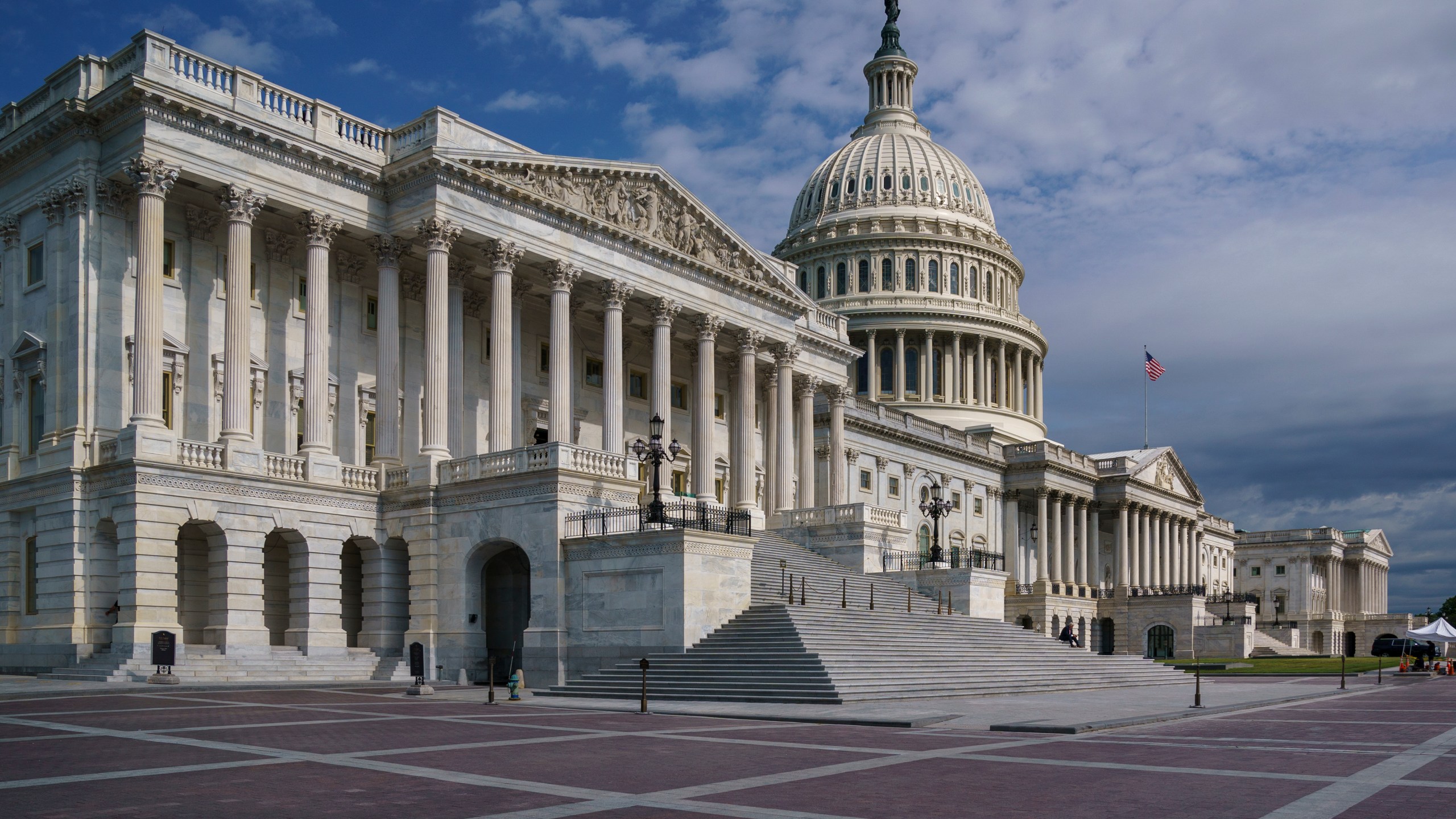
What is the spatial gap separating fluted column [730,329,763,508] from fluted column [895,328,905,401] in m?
63.9

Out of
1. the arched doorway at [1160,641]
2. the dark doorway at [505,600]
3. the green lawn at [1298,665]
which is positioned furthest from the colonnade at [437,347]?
the arched doorway at [1160,641]

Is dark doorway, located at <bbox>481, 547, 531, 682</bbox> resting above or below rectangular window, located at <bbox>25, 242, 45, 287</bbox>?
below

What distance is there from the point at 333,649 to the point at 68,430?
10.9 metres

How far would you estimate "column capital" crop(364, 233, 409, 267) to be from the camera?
4888 cm

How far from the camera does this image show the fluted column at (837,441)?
69438 mm

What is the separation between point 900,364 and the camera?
126 metres

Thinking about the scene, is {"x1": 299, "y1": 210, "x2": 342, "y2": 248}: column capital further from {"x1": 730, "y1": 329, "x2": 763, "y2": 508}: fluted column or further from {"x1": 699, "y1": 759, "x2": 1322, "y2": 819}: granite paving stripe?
{"x1": 699, "y1": 759, "x2": 1322, "y2": 819}: granite paving stripe

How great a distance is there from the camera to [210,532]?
42.5 metres

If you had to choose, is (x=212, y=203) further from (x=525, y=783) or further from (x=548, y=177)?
(x=525, y=783)

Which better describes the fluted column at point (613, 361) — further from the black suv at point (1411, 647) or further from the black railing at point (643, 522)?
the black suv at point (1411, 647)

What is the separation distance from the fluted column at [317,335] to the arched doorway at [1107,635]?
82.2 metres

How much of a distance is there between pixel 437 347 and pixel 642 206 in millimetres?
12622

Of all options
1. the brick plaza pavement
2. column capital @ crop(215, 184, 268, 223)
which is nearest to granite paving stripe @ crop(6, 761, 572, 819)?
the brick plaza pavement

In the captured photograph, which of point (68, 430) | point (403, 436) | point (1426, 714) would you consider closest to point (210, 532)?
point (68, 430)
